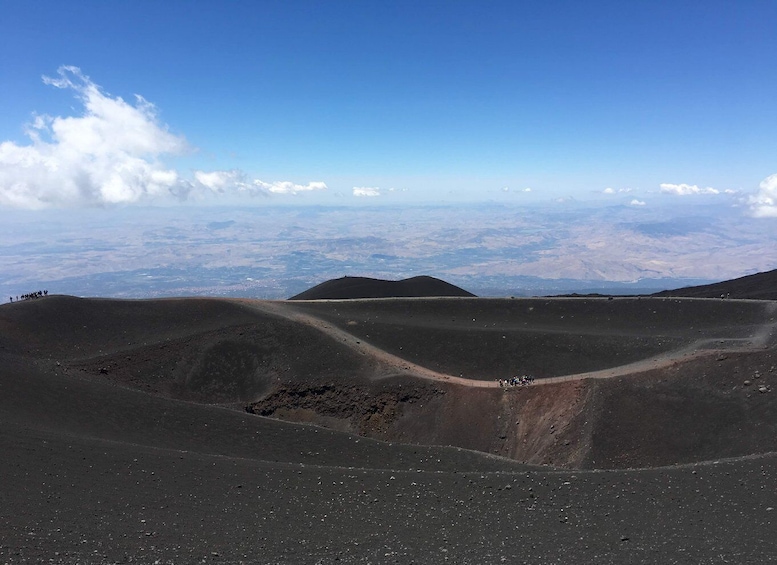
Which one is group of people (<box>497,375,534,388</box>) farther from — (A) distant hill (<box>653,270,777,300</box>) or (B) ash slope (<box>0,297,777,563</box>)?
(A) distant hill (<box>653,270,777,300</box>)

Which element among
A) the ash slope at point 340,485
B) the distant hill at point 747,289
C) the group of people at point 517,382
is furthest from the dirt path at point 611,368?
the distant hill at point 747,289

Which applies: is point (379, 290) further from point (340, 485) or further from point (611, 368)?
point (340, 485)

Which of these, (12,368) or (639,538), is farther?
(12,368)

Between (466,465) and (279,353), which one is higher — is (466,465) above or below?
below

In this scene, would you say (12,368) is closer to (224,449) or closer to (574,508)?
(224,449)

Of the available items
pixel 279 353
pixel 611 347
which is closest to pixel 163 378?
pixel 279 353

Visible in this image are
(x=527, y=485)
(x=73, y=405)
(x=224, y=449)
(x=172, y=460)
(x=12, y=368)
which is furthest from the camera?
(x=12, y=368)

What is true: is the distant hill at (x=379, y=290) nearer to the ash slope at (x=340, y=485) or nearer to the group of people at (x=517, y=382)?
the group of people at (x=517, y=382)

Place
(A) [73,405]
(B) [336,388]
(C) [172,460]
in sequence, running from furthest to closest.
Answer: (B) [336,388]
(A) [73,405]
(C) [172,460]
